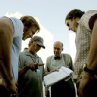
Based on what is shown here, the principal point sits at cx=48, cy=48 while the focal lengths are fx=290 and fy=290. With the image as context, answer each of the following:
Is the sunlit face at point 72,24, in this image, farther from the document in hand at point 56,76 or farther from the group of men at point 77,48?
the document in hand at point 56,76

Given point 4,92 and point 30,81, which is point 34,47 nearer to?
point 30,81

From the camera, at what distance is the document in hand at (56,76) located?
4.54 meters

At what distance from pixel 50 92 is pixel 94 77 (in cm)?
366

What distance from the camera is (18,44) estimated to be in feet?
6.58

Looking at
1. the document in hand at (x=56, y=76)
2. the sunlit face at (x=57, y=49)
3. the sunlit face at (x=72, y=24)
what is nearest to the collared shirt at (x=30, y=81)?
the document in hand at (x=56, y=76)

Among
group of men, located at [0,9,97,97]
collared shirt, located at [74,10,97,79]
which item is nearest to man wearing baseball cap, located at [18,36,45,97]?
group of men, located at [0,9,97,97]

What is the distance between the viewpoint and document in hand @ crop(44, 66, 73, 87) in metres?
4.54

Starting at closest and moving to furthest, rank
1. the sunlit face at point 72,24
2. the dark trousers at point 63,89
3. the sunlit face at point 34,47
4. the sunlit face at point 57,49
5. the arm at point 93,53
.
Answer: the arm at point 93,53 < the sunlit face at point 72,24 < the sunlit face at point 34,47 < the dark trousers at point 63,89 < the sunlit face at point 57,49

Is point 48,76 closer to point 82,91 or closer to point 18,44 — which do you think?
point 18,44

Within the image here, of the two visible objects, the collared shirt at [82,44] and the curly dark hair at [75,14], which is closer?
the collared shirt at [82,44]

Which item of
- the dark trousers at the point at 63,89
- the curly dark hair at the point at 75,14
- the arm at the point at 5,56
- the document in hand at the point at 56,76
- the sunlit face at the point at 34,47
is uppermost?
the curly dark hair at the point at 75,14

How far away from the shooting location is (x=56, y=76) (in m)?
4.61

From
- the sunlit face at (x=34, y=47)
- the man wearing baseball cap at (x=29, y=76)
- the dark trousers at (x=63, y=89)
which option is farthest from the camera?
the dark trousers at (x=63, y=89)

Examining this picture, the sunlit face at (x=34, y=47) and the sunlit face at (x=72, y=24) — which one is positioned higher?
the sunlit face at (x=72, y=24)
